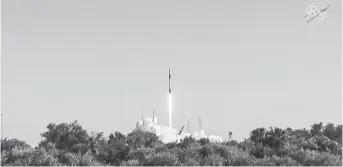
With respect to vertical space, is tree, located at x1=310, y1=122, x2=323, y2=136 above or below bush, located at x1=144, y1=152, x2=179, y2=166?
above

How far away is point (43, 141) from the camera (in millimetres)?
35906

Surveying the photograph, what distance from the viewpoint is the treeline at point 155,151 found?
28406 mm

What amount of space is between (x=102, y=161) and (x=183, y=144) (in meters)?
6.86

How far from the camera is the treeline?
2841 centimetres

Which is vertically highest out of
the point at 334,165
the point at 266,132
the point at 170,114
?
the point at 170,114

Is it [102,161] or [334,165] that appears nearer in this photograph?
[334,165]

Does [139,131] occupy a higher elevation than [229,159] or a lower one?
higher

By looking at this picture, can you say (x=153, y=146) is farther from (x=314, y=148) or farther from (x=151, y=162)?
(x=314, y=148)

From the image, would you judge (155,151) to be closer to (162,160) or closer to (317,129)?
(162,160)

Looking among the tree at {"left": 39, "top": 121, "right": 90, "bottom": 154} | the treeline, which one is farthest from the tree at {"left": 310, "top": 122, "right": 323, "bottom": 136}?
the tree at {"left": 39, "top": 121, "right": 90, "bottom": 154}

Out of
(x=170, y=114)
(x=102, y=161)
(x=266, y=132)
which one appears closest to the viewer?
(x=102, y=161)

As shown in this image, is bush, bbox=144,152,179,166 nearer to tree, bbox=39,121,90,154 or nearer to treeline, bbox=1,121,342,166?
treeline, bbox=1,121,342,166

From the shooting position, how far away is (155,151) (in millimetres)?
32375

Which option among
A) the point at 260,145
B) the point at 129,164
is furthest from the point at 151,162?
the point at 260,145
